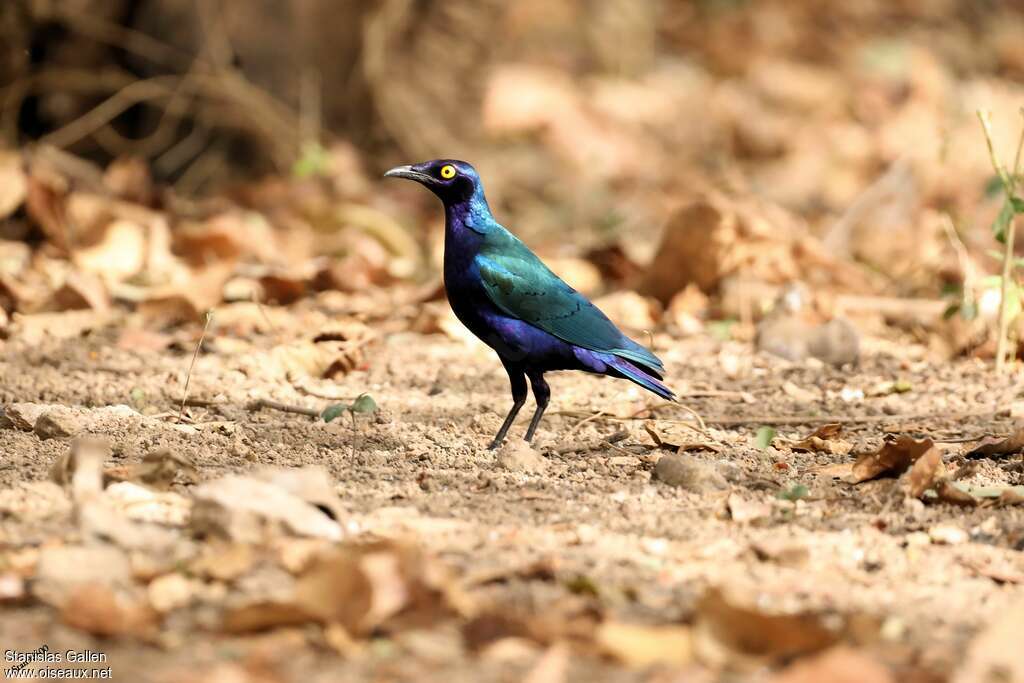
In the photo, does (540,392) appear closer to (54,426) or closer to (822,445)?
(822,445)

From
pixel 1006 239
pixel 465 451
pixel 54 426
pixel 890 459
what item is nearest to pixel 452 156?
pixel 1006 239

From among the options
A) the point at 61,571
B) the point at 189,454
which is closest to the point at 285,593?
the point at 61,571

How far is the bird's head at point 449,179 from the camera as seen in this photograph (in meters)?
4.31

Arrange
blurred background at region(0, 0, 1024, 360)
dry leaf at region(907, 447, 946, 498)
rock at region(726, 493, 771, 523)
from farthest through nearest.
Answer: blurred background at region(0, 0, 1024, 360), dry leaf at region(907, 447, 946, 498), rock at region(726, 493, 771, 523)

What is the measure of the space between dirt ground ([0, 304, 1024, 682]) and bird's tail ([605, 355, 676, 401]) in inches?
6.7

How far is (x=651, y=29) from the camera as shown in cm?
1396

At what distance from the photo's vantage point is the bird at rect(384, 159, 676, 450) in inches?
157

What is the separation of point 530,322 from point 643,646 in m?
1.94

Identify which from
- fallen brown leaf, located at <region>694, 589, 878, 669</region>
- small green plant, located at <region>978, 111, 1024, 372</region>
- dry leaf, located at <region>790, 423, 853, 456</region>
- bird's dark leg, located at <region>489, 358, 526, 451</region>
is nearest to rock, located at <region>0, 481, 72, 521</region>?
fallen brown leaf, located at <region>694, 589, 878, 669</region>

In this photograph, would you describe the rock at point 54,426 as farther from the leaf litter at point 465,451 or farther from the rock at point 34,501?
the rock at point 34,501

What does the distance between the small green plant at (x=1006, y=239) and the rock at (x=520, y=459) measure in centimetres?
184

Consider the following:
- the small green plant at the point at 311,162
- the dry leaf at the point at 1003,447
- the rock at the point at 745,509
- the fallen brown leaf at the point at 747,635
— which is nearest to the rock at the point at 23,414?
the rock at the point at 745,509

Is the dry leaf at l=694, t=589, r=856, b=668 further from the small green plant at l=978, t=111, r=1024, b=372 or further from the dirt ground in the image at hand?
the small green plant at l=978, t=111, r=1024, b=372

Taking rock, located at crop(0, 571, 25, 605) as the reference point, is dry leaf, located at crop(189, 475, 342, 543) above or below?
above
